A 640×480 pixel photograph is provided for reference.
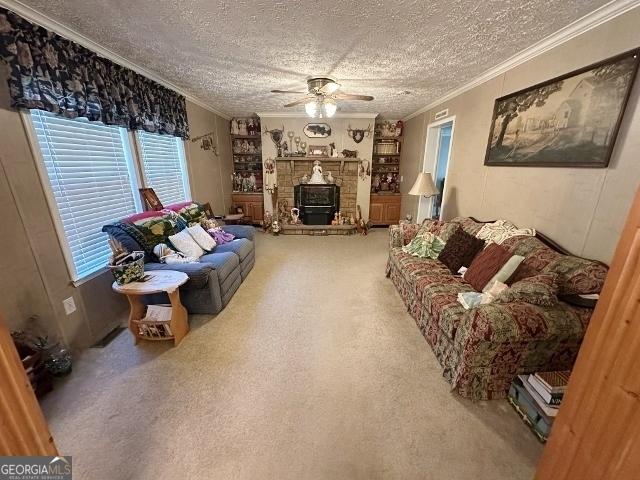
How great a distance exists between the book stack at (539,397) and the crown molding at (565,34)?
221 cm

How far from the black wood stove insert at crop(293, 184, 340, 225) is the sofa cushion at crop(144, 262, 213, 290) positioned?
3.31m

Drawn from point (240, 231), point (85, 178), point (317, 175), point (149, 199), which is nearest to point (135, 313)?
point (85, 178)

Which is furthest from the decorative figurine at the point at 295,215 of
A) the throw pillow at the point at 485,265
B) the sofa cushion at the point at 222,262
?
the throw pillow at the point at 485,265

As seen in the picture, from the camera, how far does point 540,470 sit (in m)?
0.70

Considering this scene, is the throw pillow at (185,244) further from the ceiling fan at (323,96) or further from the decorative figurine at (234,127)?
the decorative figurine at (234,127)

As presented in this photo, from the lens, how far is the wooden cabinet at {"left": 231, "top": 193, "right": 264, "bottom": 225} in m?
5.63

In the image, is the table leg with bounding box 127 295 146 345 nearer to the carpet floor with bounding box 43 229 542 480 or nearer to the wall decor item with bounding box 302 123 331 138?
the carpet floor with bounding box 43 229 542 480

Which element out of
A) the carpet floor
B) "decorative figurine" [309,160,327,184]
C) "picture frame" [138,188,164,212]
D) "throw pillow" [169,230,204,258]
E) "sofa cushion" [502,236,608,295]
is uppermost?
"decorative figurine" [309,160,327,184]

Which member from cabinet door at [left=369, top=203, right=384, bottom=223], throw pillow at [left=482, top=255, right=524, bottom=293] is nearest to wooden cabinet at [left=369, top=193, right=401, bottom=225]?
cabinet door at [left=369, top=203, right=384, bottom=223]

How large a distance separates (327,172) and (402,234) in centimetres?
275

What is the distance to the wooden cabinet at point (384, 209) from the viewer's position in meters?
5.68

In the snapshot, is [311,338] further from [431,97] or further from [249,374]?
[431,97]

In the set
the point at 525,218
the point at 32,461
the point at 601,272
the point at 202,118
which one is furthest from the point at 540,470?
the point at 202,118

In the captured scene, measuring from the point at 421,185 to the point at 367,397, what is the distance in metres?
2.79
